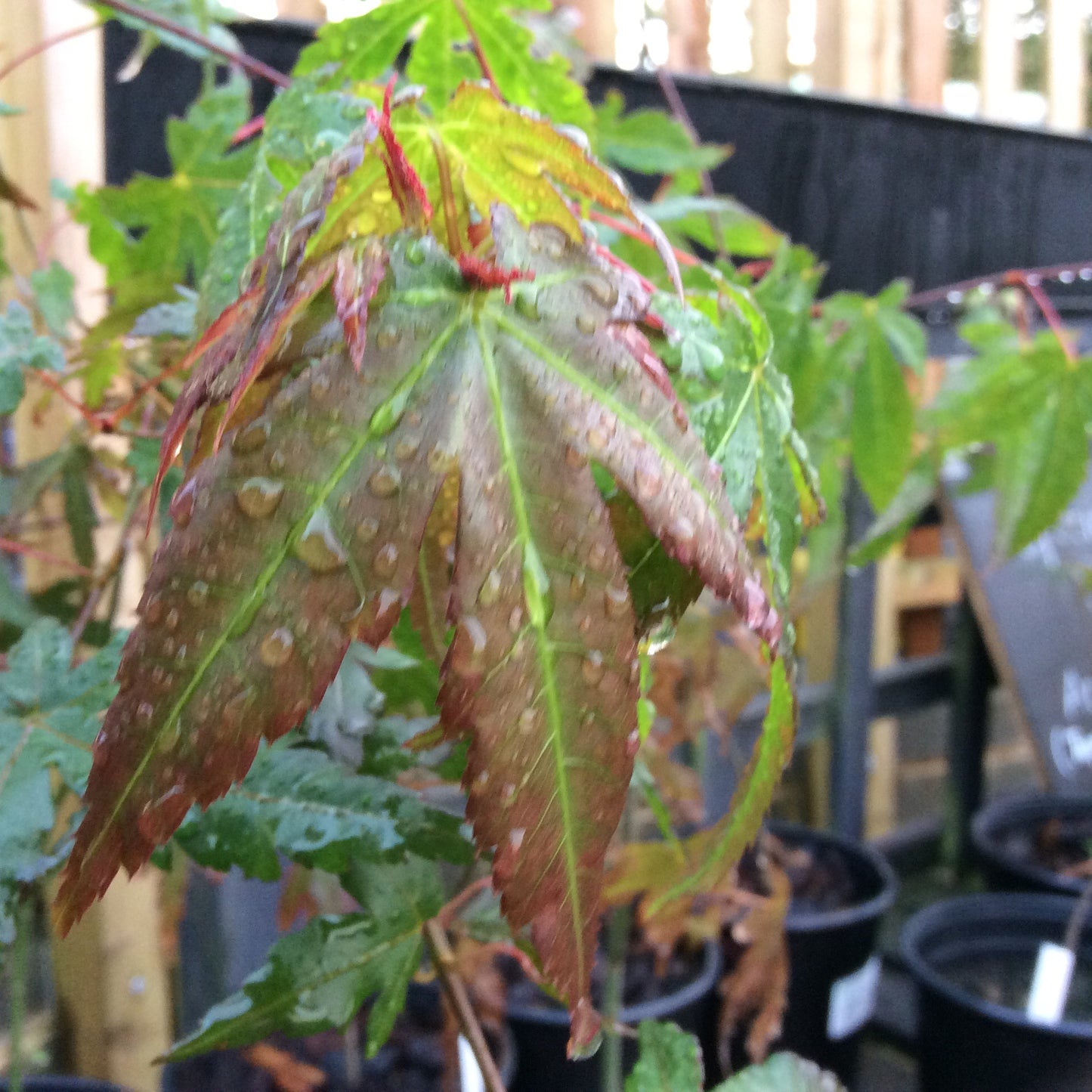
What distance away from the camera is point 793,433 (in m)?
0.24

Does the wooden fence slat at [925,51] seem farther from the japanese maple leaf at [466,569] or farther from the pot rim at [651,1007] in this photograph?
the japanese maple leaf at [466,569]


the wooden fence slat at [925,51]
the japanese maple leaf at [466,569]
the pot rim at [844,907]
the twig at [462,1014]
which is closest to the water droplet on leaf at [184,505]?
the japanese maple leaf at [466,569]

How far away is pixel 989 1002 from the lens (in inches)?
33.0

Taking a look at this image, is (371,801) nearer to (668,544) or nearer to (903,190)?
(668,544)

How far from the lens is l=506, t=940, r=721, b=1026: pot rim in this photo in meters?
0.71

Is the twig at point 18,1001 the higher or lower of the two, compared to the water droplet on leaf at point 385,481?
lower

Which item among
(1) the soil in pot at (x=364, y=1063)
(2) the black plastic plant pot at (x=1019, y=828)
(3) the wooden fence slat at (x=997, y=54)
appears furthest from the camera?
(3) the wooden fence slat at (x=997, y=54)

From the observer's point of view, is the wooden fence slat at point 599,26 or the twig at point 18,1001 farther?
the wooden fence slat at point 599,26

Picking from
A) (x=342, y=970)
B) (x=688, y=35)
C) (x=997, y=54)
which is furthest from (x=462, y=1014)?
(x=997, y=54)

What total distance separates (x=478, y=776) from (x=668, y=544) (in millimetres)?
52

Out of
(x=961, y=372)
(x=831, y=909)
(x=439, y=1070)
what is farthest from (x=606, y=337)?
(x=831, y=909)

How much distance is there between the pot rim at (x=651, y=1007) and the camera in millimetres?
707

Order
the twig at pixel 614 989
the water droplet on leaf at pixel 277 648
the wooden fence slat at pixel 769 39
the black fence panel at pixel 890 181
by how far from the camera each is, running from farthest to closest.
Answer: the wooden fence slat at pixel 769 39 → the black fence panel at pixel 890 181 → the twig at pixel 614 989 → the water droplet on leaf at pixel 277 648

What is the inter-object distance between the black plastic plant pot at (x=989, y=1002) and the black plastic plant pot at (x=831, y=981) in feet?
0.14
